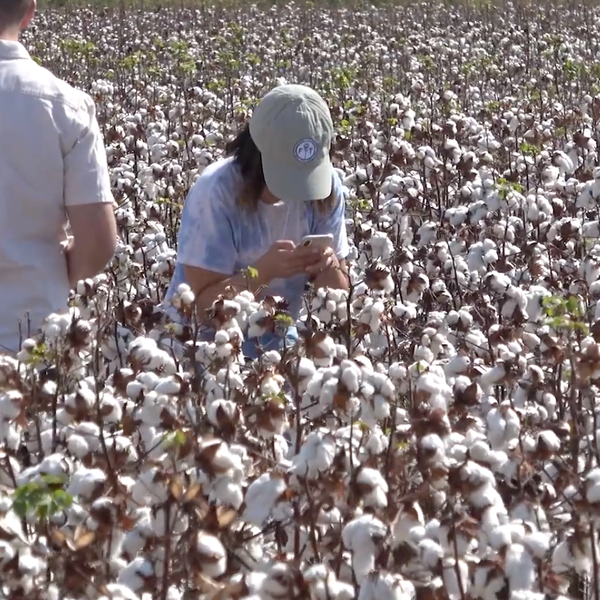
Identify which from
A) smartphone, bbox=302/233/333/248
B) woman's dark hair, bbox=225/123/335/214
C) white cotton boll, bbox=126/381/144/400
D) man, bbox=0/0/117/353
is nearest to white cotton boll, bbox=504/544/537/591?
white cotton boll, bbox=126/381/144/400

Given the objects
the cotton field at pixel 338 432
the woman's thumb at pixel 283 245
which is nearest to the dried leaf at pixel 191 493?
the cotton field at pixel 338 432

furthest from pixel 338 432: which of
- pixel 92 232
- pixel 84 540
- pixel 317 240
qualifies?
pixel 317 240

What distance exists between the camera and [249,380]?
283cm

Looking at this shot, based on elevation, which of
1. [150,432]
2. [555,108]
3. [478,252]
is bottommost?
[555,108]

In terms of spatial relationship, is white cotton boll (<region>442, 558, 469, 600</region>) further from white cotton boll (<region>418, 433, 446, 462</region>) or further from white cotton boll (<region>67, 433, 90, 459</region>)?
white cotton boll (<region>67, 433, 90, 459</region>)

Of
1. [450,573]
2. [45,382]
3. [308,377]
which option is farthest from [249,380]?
[450,573]

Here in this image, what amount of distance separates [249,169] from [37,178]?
0.74 metres

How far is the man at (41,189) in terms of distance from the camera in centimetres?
319

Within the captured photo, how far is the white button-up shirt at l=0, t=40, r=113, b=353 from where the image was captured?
3195 millimetres

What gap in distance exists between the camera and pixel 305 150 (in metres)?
3.60

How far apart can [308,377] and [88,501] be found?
0.59 meters

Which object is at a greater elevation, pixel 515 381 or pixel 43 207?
pixel 43 207

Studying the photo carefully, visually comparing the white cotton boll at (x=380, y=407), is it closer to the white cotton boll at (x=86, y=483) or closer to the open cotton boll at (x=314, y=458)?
the open cotton boll at (x=314, y=458)

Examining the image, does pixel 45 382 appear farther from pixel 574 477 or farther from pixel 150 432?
pixel 574 477
